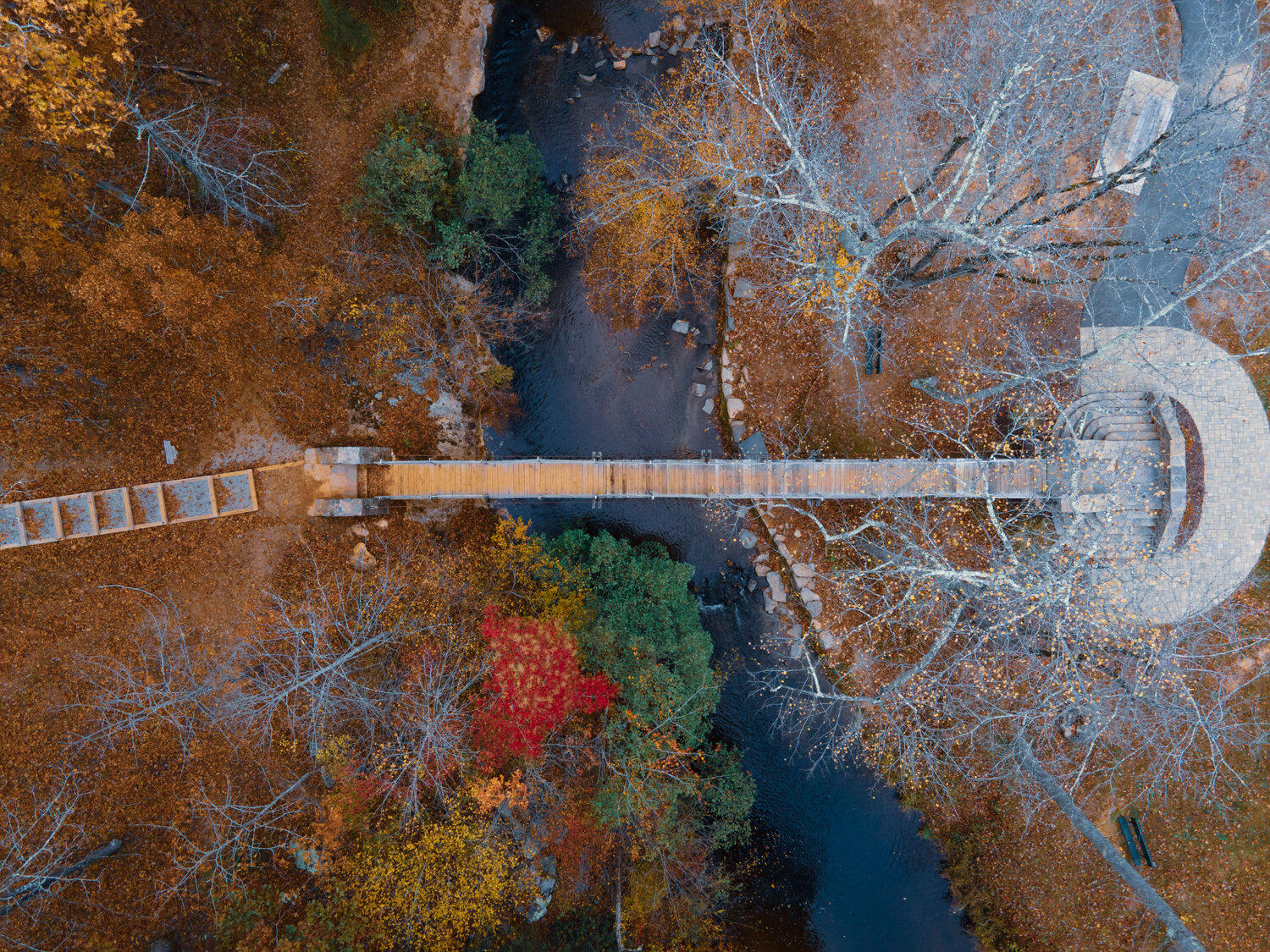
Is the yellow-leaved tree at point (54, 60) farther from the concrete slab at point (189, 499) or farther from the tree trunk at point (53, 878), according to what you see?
the tree trunk at point (53, 878)

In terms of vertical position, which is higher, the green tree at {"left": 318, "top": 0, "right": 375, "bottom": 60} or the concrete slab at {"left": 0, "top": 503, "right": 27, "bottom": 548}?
the green tree at {"left": 318, "top": 0, "right": 375, "bottom": 60}

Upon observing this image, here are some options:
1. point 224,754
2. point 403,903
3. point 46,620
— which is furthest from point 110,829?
point 403,903

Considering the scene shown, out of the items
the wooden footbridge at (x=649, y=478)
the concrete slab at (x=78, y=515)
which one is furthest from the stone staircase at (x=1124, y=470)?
the concrete slab at (x=78, y=515)

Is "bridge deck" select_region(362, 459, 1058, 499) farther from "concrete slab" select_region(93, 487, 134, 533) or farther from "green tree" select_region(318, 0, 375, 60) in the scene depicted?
"green tree" select_region(318, 0, 375, 60)

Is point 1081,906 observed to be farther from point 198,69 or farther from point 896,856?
point 198,69

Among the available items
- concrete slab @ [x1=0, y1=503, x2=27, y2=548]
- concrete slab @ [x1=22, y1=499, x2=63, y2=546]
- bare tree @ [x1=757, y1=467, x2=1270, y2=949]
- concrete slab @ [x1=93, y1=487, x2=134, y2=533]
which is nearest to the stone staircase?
bare tree @ [x1=757, y1=467, x2=1270, y2=949]
